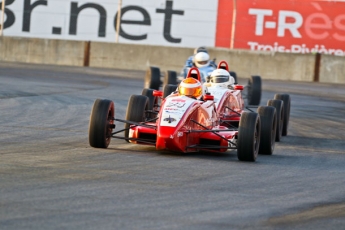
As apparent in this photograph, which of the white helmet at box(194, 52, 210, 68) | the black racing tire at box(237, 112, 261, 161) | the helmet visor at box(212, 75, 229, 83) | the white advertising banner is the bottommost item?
the black racing tire at box(237, 112, 261, 161)

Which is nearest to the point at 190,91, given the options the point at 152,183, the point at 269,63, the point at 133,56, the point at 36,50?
the point at 152,183

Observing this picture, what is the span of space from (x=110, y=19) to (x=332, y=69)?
9.37m

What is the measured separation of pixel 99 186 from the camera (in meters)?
9.61

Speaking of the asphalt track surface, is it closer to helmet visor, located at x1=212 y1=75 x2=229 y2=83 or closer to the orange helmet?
the orange helmet

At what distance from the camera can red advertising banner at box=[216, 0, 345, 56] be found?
1486 inches

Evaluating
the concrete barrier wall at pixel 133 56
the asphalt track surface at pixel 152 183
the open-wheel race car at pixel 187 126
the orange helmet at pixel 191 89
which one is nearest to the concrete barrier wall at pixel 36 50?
the concrete barrier wall at pixel 133 56

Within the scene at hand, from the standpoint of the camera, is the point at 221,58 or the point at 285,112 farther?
the point at 221,58

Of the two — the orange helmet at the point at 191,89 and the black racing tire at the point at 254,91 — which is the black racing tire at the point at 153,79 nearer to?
the black racing tire at the point at 254,91

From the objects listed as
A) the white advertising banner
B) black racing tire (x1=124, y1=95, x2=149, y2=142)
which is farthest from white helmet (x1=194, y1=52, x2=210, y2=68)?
the white advertising banner

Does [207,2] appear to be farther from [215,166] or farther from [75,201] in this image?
[75,201]

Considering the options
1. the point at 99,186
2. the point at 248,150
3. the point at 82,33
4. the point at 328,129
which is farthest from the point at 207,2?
the point at 99,186

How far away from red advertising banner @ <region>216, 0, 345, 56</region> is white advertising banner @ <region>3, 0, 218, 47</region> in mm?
773

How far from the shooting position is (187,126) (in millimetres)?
13062

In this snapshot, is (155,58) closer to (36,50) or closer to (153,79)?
(36,50)
